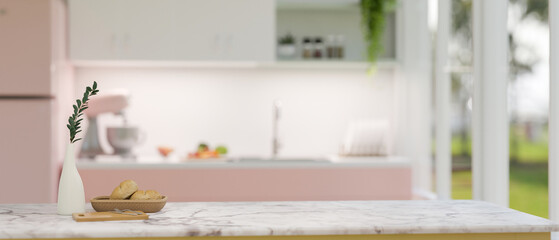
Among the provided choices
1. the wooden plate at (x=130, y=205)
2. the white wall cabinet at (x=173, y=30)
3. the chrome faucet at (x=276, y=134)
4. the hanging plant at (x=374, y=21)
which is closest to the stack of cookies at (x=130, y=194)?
the wooden plate at (x=130, y=205)

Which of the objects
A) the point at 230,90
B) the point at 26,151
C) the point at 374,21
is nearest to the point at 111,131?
the point at 26,151

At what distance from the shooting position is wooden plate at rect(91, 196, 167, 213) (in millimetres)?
2182

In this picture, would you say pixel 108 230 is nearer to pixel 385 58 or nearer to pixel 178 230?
pixel 178 230

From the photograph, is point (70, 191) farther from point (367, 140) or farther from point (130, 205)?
point (367, 140)

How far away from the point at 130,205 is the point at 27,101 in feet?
6.62

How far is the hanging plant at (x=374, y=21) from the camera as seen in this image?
4551 millimetres

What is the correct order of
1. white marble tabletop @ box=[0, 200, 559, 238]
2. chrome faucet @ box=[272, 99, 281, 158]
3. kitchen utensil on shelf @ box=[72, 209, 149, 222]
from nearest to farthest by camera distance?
white marble tabletop @ box=[0, 200, 559, 238] → kitchen utensil on shelf @ box=[72, 209, 149, 222] → chrome faucet @ box=[272, 99, 281, 158]

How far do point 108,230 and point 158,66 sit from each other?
9.66 ft

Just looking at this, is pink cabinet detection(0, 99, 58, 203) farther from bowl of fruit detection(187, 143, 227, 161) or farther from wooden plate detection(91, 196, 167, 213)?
wooden plate detection(91, 196, 167, 213)

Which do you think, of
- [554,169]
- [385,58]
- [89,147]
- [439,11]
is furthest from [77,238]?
[385,58]

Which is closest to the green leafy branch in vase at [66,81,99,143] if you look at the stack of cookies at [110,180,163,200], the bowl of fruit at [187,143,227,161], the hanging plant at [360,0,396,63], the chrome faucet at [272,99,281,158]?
the stack of cookies at [110,180,163,200]

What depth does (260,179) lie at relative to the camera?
13.6ft

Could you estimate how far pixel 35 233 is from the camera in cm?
185

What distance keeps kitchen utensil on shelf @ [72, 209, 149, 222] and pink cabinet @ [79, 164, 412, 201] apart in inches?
77.2
